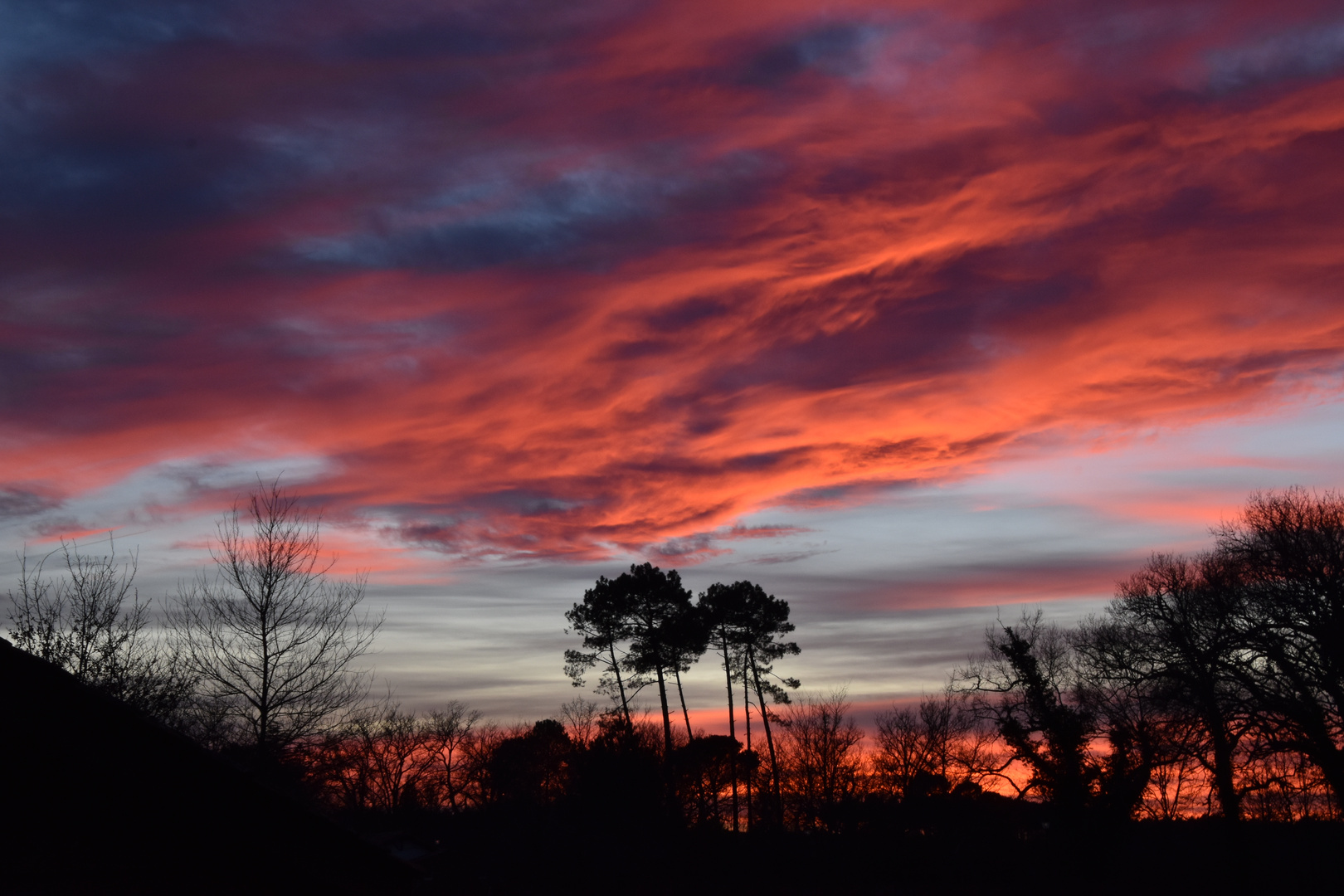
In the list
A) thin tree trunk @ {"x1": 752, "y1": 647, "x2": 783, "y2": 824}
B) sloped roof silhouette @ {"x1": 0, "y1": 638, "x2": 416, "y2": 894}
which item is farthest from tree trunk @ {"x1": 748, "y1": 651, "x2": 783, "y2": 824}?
sloped roof silhouette @ {"x1": 0, "y1": 638, "x2": 416, "y2": 894}

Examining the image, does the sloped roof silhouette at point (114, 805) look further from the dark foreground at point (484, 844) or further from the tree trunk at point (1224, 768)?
the tree trunk at point (1224, 768)

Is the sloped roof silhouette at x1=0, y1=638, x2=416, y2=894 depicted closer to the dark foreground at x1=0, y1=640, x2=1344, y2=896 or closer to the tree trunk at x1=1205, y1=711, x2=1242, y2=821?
the dark foreground at x1=0, y1=640, x2=1344, y2=896

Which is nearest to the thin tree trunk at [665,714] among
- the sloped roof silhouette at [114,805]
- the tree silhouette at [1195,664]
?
the tree silhouette at [1195,664]

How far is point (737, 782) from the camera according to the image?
61.8m

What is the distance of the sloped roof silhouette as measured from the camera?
23.6ft

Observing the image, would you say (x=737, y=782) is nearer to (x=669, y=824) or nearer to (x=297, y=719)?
(x=669, y=824)

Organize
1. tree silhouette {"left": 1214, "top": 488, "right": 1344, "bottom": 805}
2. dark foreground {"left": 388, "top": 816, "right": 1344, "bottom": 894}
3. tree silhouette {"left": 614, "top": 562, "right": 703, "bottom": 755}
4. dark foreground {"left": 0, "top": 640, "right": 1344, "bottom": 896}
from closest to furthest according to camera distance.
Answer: dark foreground {"left": 0, "top": 640, "right": 1344, "bottom": 896}
tree silhouette {"left": 1214, "top": 488, "right": 1344, "bottom": 805}
dark foreground {"left": 388, "top": 816, "right": 1344, "bottom": 894}
tree silhouette {"left": 614, "top": 562, "right": 703, "bottom": 755}

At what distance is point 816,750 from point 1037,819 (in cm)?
1732

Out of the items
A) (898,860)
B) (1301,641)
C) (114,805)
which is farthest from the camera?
(898,860)

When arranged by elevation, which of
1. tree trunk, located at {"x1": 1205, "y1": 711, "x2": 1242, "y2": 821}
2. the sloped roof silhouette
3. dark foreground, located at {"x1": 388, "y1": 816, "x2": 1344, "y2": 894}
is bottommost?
dark foreground, located at {"x1": 388, "y1": 816, "x2": 1344, "y2": 894}

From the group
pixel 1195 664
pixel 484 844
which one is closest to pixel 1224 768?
pixel 1195 664

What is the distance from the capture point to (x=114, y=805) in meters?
7.79

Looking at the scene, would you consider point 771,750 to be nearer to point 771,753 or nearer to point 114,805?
point 771,753

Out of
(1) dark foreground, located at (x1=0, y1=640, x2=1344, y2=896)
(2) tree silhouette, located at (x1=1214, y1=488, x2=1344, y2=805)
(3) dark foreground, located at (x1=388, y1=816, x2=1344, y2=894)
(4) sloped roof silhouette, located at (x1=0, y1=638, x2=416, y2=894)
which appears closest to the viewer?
(4) sloped roof silhouette, located at (x1=0, y1=638, x2=416, y2=894)
